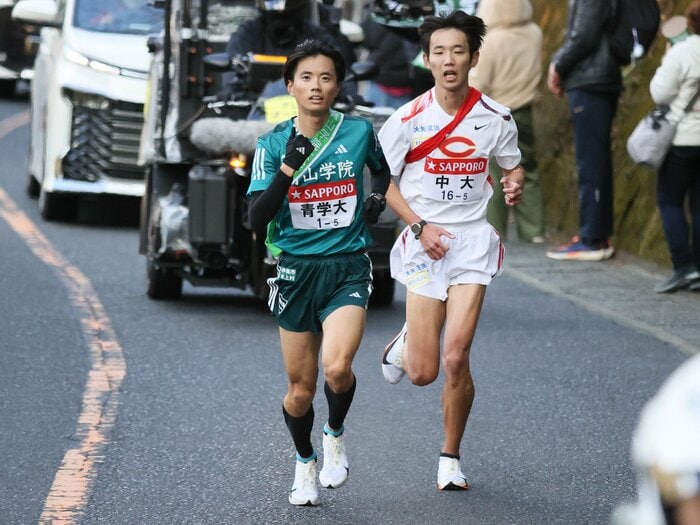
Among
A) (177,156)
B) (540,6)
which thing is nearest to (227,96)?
(177,156)

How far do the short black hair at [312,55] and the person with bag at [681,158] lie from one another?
5633mm

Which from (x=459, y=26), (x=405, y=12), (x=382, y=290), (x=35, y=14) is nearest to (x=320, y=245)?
(x=459, y=26)

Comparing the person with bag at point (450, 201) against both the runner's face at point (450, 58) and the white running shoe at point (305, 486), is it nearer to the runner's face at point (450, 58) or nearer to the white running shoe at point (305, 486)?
the runner's face at point (450, 58)

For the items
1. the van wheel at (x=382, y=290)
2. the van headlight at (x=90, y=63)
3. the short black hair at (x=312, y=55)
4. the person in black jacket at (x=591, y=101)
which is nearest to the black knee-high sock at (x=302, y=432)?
the short black hair at (x=312, y=55)

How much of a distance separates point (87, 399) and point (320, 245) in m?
2.33

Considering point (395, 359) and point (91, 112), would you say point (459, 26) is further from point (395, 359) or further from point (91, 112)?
point (91, 112)

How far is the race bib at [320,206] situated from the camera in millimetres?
5910

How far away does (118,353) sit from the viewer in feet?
30.0

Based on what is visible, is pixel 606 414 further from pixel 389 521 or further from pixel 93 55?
pixel 93 55

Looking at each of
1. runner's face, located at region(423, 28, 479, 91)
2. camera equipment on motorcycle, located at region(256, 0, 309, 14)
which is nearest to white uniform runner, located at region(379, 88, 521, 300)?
runner's face, located at region(423, 28, 479, 91)

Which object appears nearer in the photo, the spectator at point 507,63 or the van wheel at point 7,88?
the spectator at point 507,63

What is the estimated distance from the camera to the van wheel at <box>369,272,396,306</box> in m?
11.0

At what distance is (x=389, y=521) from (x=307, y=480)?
1.16 feet

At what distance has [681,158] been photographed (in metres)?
11.6
